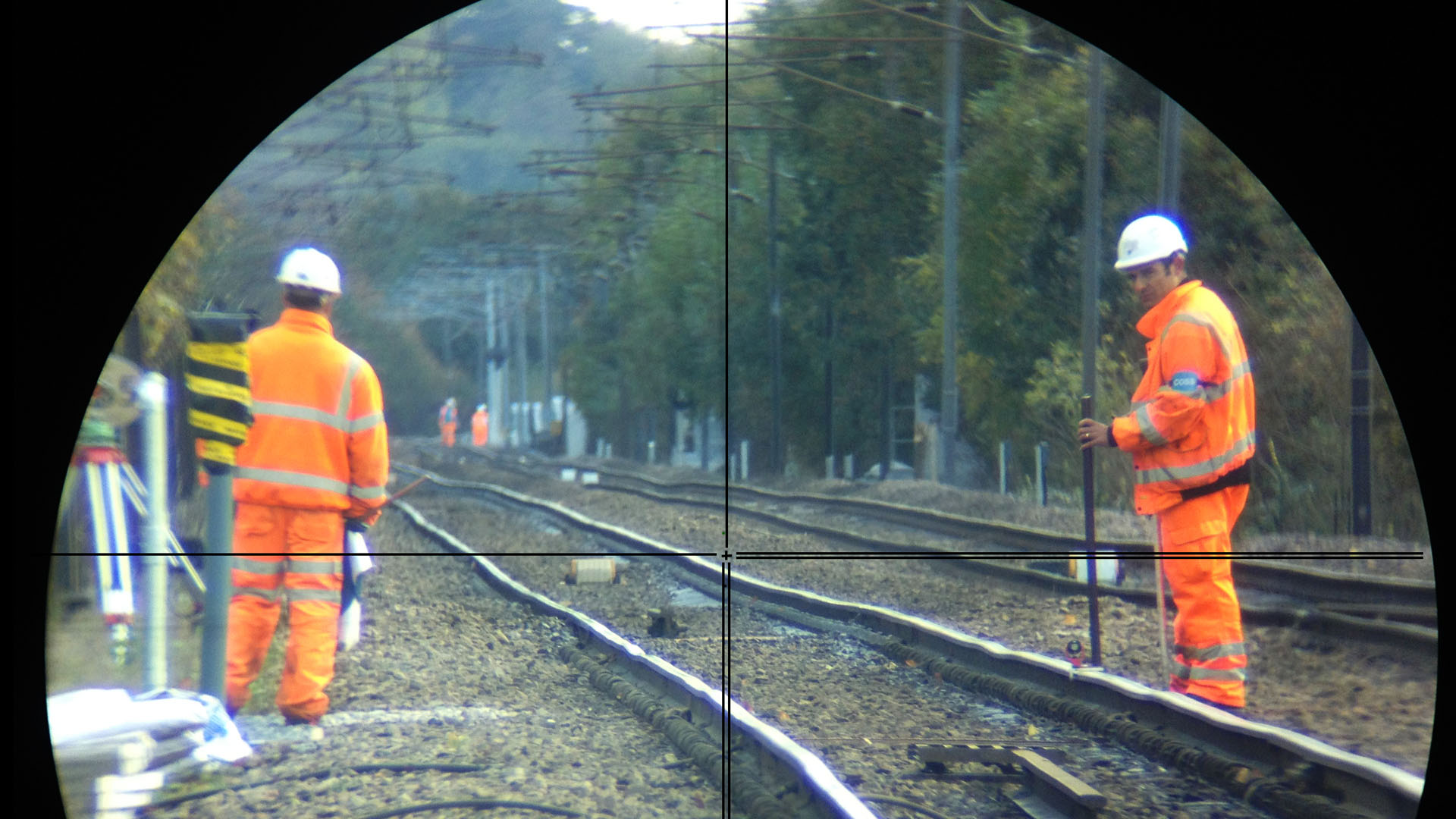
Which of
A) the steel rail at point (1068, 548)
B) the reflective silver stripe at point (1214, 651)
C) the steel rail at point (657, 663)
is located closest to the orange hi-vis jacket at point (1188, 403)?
the steel rail at point (1068, 548)

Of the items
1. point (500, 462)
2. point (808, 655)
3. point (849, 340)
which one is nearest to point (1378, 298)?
point (849, 340)

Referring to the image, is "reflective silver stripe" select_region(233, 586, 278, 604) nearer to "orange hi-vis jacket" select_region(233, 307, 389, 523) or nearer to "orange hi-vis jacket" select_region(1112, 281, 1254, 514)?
"orange hi-vis jacket" select_region(233, 307, 389, 523)

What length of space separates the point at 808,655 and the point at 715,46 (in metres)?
2.15

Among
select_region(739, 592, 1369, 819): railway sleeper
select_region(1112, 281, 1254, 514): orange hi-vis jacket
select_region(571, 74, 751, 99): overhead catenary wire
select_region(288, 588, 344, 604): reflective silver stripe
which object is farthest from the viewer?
select_region(571, 74, 751, 99): overhead catenary wire

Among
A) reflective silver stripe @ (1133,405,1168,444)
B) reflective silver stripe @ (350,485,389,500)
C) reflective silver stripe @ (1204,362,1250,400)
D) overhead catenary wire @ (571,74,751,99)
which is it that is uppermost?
overhead catenary wire @ (571,74,751,99)

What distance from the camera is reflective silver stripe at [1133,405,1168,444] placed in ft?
12.1

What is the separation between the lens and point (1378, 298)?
323cm

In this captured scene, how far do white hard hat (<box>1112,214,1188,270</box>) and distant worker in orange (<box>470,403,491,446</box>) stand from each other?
7.11 feet

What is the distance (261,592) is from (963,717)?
2.30 m

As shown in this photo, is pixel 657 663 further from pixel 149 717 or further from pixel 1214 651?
pixel 1214 651

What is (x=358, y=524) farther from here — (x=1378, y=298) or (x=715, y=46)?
(x=1378, y=298)

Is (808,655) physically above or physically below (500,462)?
below

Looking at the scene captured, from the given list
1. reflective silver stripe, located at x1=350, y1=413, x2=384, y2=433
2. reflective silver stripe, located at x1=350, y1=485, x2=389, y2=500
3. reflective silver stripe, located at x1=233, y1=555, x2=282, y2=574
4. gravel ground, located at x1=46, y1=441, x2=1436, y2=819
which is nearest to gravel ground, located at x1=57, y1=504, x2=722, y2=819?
gravel ground, located at x1=46, y1=441, x2=1436, y2=819

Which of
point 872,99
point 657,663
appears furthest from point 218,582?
point 872,99
